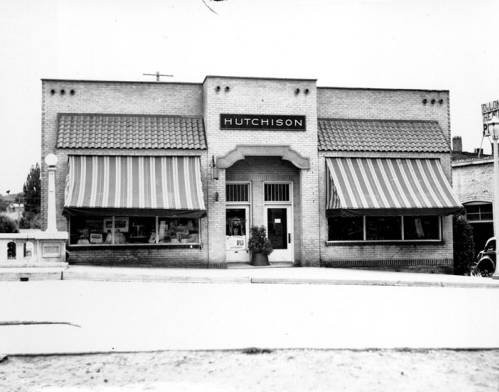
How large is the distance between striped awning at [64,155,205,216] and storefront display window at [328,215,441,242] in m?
5.12

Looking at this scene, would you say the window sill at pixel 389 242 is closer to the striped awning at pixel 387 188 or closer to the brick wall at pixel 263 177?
the striped awning at pixel 387 188

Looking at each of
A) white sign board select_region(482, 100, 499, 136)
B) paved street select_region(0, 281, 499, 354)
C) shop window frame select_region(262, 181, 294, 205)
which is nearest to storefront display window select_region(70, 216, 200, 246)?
shop window frame select_region(262, 181, 294, 205)

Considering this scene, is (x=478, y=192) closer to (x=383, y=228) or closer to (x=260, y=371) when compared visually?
(x=383, y=228)

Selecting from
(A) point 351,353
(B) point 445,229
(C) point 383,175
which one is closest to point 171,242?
(C) point 383,175

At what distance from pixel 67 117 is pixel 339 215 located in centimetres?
960

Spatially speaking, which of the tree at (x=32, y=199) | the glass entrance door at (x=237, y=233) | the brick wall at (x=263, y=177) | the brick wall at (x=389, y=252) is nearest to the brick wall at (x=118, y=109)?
the glass entrance door at (x=237, y=233)

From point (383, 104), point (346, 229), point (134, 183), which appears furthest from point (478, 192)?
point (134, 183)

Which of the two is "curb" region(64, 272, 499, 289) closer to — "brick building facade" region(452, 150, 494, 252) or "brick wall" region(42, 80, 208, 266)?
"brick wall" region(42, 80, 208, 266)

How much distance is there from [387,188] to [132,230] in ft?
28.5

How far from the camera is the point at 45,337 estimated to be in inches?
348

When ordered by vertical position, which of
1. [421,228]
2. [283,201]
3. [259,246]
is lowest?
[259,246]

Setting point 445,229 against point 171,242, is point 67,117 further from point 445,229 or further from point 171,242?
point 445,229

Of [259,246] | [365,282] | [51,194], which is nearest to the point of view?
[365,282]

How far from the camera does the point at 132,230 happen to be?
21.0 metres
